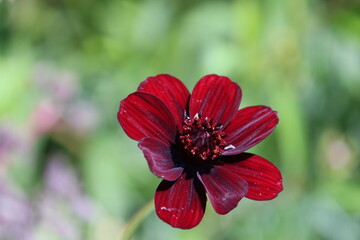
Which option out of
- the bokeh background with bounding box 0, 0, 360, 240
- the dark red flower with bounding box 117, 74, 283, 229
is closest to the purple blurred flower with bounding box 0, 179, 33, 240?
the bokeh background with bounding box 0, 0, 360, 240

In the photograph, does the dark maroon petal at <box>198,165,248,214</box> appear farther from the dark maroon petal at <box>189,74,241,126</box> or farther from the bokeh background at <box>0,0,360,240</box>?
the bokeh background at <box>0,0,360,240</box>

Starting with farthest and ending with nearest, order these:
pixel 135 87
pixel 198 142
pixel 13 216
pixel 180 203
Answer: pixel 135 87
pixel 13 216
pixel 198 142
pixel 180 203

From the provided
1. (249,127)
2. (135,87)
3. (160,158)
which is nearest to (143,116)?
(160,158)

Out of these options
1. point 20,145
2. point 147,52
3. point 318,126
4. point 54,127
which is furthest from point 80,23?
point 318,126

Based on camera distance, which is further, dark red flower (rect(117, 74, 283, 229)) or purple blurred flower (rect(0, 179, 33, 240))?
purple blurred flower (rect(0, 179, 33, 240))

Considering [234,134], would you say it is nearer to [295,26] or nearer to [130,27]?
[295,26]

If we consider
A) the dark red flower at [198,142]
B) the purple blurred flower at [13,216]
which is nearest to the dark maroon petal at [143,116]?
the dark red flower at [198,142]

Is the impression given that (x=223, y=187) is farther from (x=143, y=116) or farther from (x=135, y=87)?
(x=135, y=87)
